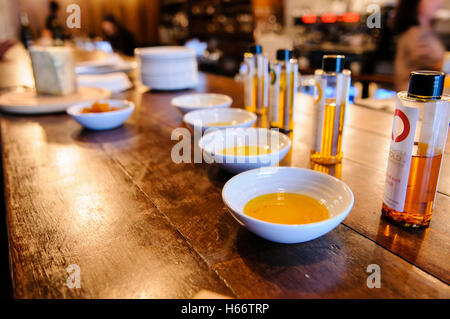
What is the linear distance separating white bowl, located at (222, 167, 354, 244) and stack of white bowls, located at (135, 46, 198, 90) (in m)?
1.44

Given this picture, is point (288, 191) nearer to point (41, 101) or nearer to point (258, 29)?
point (41, 101)

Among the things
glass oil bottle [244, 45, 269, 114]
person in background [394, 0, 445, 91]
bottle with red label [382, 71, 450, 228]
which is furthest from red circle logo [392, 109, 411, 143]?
person in background [394, 0, 445, 91]

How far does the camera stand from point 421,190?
652mm

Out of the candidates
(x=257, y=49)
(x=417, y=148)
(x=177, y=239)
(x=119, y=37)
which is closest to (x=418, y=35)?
(x=257, y=49)

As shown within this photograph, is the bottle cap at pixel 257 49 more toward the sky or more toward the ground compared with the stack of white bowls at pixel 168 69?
more toward the sky

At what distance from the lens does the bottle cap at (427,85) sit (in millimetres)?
602

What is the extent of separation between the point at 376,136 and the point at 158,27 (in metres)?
9.26

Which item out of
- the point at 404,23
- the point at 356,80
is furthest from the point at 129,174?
the point at 356,80

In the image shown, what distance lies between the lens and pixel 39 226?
0.72m

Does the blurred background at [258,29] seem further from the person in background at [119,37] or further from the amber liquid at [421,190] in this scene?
the amber liquid at [421,190]

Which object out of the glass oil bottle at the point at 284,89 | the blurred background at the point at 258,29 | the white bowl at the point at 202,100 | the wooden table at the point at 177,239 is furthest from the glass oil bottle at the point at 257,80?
the blurred background at the point at 258,29

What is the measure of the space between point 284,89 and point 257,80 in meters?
0.27

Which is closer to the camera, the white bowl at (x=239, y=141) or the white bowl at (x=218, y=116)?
the white bowl at (x=239, y=141)
